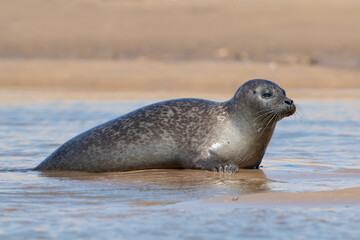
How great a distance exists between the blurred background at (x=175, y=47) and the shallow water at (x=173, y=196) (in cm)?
808

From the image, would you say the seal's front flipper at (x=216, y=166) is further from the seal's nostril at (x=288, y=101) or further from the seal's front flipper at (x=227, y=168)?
the seal's nostril at (x=288, y=101)

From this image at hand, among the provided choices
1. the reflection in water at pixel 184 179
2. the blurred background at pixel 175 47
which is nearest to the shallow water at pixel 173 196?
the reflection in water at pixel 184 179

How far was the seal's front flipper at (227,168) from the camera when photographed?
664cm

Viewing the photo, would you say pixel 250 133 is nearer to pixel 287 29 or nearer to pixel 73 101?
pixel 73 101

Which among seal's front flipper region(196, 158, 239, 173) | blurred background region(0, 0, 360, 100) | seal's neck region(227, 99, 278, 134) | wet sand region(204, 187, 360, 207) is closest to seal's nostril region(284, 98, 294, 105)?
seal's neck region(227, 99, 278, 134)

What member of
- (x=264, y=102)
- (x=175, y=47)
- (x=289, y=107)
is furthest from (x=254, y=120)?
(x=175, y=47)

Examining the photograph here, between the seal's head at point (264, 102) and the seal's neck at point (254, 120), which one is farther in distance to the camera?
the seal's neck at point (254, 120)

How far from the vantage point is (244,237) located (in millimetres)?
3953

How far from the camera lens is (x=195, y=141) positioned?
6.95 meters

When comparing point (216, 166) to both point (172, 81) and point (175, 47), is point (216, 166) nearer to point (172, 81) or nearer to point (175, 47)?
point (172, 81)

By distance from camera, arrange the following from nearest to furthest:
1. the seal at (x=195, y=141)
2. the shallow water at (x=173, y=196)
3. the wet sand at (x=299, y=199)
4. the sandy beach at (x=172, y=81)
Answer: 1. the shallow water at (x=173, y=196)
2. the wet sand at (x=299, y=199)
3. the sandy beach at (x=172, y=81)
4. the seal at (x=195, y=141)

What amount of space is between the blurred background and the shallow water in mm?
8084

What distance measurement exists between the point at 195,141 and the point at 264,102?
28.7 inches

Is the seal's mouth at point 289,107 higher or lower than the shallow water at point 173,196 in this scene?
higher
